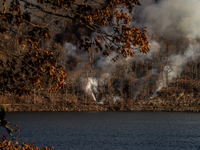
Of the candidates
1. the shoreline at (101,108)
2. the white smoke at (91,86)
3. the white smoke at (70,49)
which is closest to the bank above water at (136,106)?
the shoreline at (101,108)

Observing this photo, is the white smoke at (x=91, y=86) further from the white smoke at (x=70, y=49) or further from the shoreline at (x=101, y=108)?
the white smoke at (x=70, y=49)

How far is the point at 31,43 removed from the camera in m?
9.51

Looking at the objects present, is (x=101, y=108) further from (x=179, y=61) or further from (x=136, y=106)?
(x=179, y=61)

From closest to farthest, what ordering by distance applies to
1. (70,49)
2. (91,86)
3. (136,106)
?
(136,106) → (91,86) → (70,49)

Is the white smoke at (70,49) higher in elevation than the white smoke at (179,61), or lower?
higher

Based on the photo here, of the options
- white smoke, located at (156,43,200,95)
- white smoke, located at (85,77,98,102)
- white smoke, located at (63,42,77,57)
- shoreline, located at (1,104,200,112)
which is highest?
white smoke, located at (63,42,77,57)

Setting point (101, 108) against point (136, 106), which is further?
point (136, 106)

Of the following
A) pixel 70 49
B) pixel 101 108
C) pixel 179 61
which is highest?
pixel 70 49

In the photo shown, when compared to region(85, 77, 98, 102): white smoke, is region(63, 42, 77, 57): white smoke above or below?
above

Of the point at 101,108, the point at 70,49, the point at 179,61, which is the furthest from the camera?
the point at 70,49

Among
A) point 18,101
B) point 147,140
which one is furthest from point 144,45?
point 18,101

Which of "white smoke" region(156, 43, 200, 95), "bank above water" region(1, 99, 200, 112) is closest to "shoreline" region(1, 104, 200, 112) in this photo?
"bank above water" region(1, 99, 200, 112)

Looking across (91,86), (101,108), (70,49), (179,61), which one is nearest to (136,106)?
(101,108)

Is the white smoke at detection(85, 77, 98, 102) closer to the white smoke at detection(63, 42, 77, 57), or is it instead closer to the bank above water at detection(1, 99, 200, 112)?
the bank above water at detection(1, 99, 200, 112)
